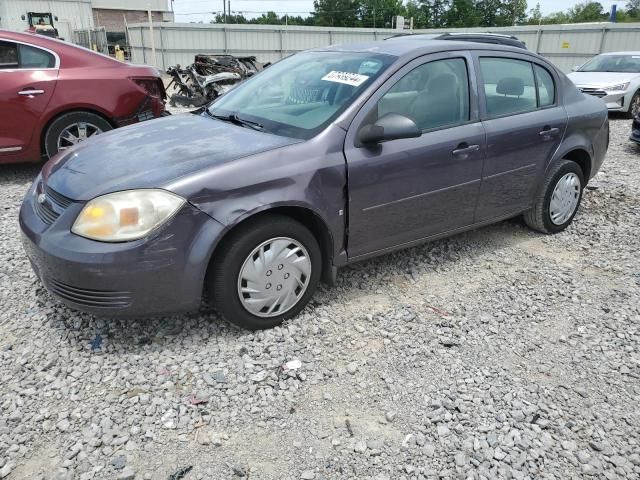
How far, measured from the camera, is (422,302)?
3.55 metres

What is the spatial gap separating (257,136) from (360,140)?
62 centimetres

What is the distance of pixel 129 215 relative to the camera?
8.75ft

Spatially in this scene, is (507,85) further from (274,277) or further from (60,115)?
(60,115)

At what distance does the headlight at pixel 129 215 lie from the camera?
266cm

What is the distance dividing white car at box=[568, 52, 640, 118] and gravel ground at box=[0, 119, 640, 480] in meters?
9.00

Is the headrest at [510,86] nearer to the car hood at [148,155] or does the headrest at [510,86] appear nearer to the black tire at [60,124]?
the car hood at [148,155]

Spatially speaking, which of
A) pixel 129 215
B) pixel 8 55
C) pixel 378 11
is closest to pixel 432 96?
pixel 129 215

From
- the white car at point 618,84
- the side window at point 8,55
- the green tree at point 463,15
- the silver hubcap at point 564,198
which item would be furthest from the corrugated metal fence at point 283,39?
the green tree at point 463,15

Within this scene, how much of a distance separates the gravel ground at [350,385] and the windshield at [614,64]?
10.2 m

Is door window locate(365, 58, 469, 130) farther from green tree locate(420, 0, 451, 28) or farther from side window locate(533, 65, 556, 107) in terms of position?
green tree locate(420, 0, 451, 28)

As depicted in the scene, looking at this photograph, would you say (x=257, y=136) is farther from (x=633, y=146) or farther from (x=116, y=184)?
(x=633, y=146)

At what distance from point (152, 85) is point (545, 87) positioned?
14.6 feet

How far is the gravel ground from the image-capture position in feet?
7.46

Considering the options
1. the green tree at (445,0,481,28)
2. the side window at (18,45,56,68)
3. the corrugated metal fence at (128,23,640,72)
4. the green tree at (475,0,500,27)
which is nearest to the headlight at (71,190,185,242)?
the side window at (18,45,56,68)
